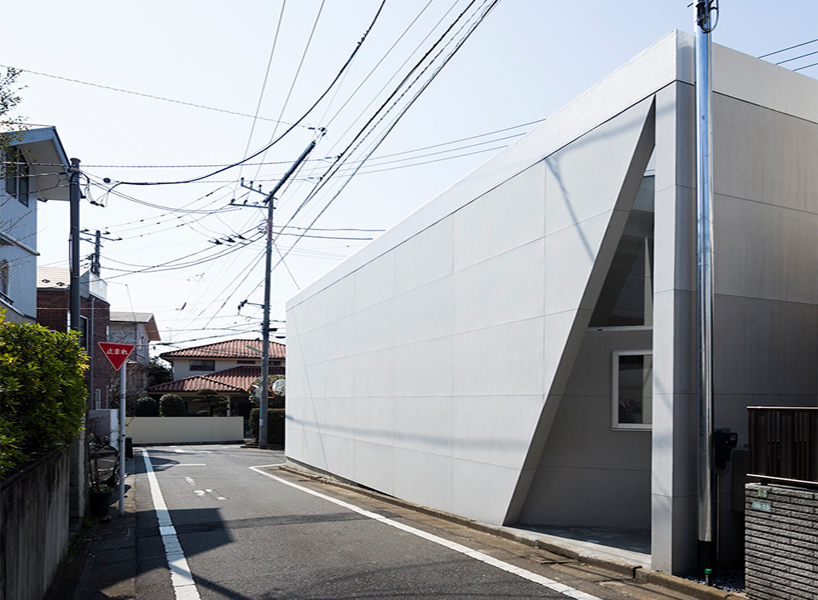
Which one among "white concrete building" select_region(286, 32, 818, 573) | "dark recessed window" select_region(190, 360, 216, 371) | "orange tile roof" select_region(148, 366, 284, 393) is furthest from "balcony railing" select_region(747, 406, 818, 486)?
"dark recessed window" select_region(190, 360, 216, 371)

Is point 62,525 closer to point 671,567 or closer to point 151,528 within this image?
point 151,528

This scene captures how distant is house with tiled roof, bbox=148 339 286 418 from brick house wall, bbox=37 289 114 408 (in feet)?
33.6

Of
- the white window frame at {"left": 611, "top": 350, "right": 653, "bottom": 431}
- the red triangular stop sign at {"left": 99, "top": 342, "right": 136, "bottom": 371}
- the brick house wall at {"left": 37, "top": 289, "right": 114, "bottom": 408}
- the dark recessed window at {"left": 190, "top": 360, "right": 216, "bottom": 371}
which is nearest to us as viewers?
the white window frame at {"left": 611, "top": 350, "right": 653, "bottom": 431}

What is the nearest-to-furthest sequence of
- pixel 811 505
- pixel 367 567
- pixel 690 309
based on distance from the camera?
pixel 811 505 → pixel 690 309 → pixel 367 567

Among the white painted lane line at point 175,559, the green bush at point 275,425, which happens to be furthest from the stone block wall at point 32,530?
the green bush at point 275,425

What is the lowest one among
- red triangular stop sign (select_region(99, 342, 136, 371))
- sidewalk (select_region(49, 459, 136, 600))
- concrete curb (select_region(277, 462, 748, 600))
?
sidewalk (select_region(49, 459, 136, 600))

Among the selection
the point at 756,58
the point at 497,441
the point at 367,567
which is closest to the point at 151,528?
the point at 367,567

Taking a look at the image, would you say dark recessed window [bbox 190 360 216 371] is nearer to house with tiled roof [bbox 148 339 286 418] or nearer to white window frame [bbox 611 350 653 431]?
house with tiled roof [bbox 148 339 286 418]

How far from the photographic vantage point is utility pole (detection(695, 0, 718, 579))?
6926 millimetres

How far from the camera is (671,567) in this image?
6.97 metres

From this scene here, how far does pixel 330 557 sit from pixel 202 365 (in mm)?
42502

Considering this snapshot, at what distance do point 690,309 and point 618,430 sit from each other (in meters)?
2.91

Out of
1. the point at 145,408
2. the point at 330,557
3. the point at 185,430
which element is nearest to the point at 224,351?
the point at 145,408

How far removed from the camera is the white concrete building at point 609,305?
7.43m
